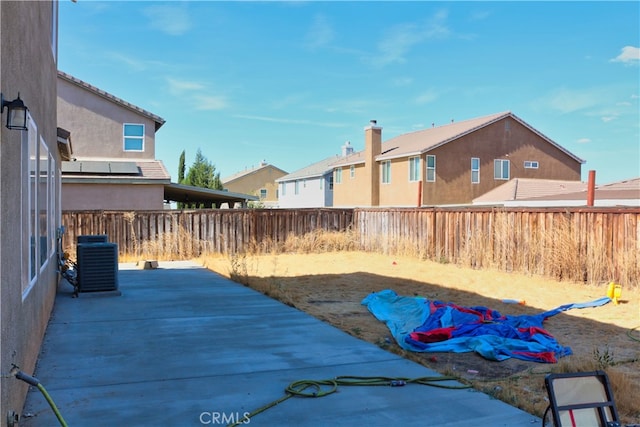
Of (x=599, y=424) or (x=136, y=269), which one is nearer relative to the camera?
(x=599, y=424)

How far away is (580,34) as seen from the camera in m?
19.1

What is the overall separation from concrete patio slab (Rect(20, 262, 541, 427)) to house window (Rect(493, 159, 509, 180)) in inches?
1035

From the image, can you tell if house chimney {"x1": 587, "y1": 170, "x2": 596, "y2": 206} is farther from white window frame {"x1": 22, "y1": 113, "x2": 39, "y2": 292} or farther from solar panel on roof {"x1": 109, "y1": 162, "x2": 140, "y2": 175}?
solar panel on roof {"x1": 109, "y1": 162, "x2": 140, "y2": 175}

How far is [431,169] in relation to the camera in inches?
1225

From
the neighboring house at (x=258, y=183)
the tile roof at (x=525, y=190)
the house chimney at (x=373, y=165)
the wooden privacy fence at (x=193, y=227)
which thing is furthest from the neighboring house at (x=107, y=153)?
the neighboring house at (x=258, y=183)

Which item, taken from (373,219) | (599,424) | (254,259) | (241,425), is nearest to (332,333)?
(241,425)

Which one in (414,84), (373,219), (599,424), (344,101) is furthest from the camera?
(344,101)

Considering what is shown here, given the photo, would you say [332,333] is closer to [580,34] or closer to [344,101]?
[580,34]

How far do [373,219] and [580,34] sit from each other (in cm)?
985

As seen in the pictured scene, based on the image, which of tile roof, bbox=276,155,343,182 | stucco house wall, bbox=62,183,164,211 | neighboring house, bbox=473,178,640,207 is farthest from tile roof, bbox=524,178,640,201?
tile roof, bbox=276,155,343,182

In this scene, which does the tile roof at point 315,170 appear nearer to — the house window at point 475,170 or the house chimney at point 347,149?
the house chimney at point 347,149

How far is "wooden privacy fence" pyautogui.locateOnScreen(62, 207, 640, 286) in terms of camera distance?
12.3 m

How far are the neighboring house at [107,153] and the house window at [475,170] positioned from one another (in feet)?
58.9

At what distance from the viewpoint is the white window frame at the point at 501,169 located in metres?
32.9
